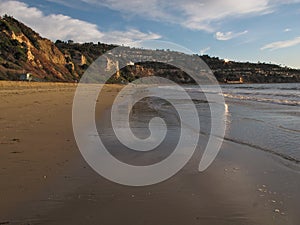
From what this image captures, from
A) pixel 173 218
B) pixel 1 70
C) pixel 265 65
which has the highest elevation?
pixel 265 65

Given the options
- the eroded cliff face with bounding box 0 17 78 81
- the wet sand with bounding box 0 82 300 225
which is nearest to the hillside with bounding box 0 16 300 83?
the eroded cliff face with bounding box 0 17 78 81

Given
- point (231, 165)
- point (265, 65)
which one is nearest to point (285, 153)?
point (231, 165)

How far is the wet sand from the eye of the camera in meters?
Result: 2.94

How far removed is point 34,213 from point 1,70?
122 ft

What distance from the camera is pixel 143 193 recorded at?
3.64 m

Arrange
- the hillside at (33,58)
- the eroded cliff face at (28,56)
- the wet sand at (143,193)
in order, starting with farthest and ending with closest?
the hillside at (33,58)
the eroded cliff face at (28,56)
the wet sand at (143,193)

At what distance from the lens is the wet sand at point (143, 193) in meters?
2.94

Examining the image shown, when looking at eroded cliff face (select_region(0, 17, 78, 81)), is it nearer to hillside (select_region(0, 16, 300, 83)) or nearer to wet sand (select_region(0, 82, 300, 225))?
hillside (select_region(0, 16, 300, 83))

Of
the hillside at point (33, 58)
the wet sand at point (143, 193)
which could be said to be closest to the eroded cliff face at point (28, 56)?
the hillside at point (33, 58)

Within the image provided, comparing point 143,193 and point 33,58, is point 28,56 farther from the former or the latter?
point 143,193

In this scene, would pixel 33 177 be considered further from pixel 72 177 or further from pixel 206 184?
pixel 206 184

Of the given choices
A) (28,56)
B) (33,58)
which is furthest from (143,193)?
(33,58)

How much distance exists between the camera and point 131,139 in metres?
7.16

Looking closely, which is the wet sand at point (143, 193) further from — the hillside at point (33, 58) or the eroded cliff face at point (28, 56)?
the eroded cliff face at point (28, 56)
